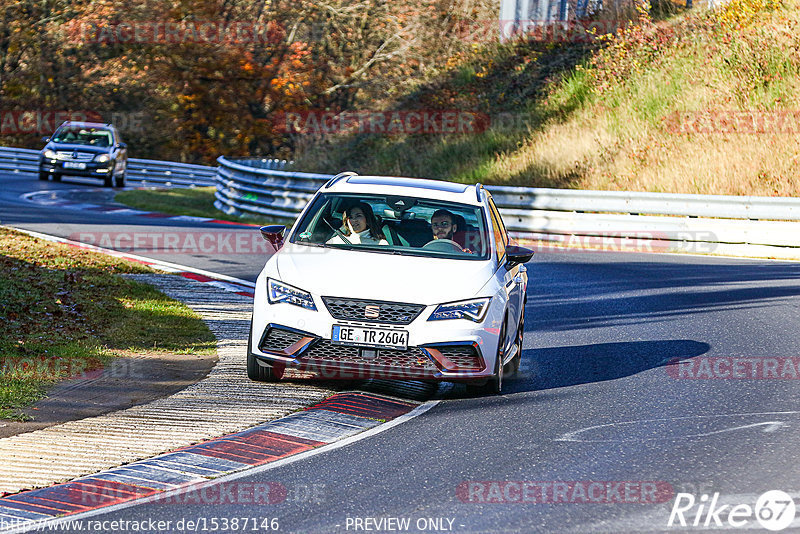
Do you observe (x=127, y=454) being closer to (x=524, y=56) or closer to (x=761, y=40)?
(x=761, y=40)

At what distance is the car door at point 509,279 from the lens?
9.94m

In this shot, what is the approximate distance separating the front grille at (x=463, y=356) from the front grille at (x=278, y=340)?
43.6 inches

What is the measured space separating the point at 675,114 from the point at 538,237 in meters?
9.69

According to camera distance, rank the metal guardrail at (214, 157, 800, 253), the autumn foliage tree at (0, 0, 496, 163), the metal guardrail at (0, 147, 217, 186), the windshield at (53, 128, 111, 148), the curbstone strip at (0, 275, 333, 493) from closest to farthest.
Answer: the curbstone strip at (0, 275, 333, 493)
the metal guardrail at (214, 157, 800, 253)
the windshield at (53, 128, 111, 148)
the metal guardrail at (0, 147, 217, 186)
the autumn foliage tree at (0, 0, 496, 163)

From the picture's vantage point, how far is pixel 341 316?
9000mm

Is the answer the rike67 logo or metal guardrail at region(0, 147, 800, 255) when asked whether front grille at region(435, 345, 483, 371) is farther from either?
metal guardrail at region(0, 147, 800, 255)

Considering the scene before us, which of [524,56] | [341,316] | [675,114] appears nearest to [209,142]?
[524,56]

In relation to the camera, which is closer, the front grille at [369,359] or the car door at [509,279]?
the front grille at [369,359]

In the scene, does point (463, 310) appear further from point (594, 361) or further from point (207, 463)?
point (207, 463)

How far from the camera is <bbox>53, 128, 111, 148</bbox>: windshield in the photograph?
35.6 meters

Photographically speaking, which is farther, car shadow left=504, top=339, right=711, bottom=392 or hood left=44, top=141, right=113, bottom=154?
hood left=44, top=141, right=113, bottom=154

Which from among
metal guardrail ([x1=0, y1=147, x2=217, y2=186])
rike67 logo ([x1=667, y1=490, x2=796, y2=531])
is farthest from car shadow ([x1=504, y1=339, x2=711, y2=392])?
metal guardrail ([x1=0, y1=147, x2=217, y2=186])

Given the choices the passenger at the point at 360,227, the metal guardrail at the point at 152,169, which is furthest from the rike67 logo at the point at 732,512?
the metal guardrail at the point at 152,169

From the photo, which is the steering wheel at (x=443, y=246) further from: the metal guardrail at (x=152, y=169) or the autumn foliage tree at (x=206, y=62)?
the autumn foliage tree at (x=206, y=62)
